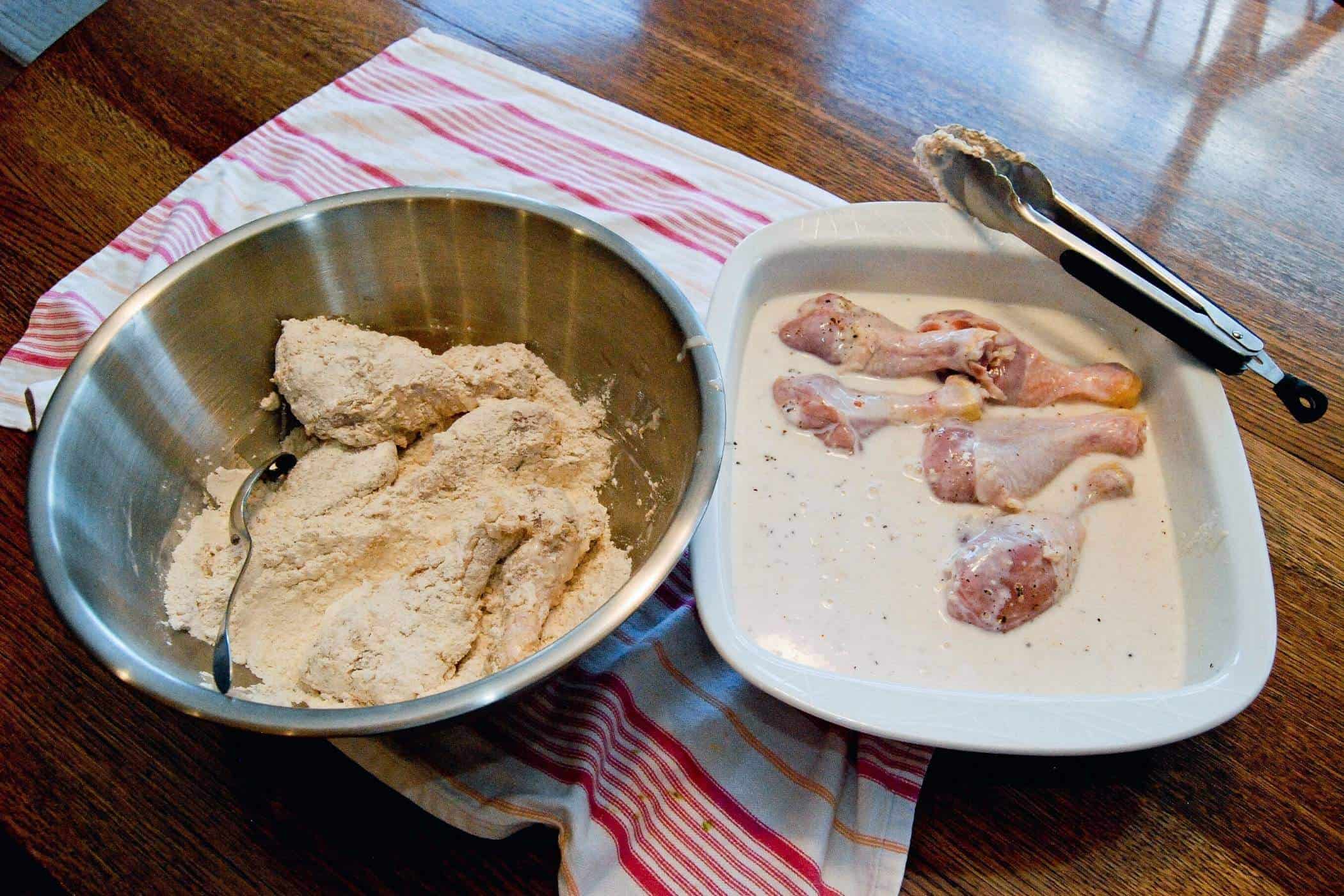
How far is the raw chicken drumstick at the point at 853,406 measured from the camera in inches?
34.9

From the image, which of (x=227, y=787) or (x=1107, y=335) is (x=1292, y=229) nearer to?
(x=1107, y=335)

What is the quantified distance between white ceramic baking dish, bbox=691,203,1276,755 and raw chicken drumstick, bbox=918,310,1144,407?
0.03 meters

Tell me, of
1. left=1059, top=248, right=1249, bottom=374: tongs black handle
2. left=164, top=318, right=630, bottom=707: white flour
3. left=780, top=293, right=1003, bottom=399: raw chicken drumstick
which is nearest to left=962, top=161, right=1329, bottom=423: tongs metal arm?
left=1059, top=248, right=1249, bottom=374: tongs black handle

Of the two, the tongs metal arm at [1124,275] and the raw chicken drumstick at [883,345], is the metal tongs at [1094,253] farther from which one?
the raw chicken drumstick at [883,345]

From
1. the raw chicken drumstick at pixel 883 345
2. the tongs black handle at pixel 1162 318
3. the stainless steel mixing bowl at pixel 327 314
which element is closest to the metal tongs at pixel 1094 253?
the tongs black handle at pixel 1162 318

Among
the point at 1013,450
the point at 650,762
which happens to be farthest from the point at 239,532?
the point at 1013,450

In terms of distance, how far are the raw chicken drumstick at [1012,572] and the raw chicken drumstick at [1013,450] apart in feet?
0.12

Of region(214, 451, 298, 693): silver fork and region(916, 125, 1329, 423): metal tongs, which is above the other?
region(916, 125, 1329, 423): metal tongs

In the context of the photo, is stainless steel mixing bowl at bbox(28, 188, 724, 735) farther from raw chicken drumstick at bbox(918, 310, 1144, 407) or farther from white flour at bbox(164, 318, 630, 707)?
raw chicken drumstick at bbox(918, 310, 1144, 407)

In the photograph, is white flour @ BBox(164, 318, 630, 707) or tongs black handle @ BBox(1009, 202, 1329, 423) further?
tongs black handle @ BBox(1009, 202, 1329, 423)

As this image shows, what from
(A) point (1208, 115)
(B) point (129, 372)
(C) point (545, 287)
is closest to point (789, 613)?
(C) point (545, 287)

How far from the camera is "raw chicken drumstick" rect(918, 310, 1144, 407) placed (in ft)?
3.02

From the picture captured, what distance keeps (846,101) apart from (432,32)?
0.62m

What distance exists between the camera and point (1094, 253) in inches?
35.4
